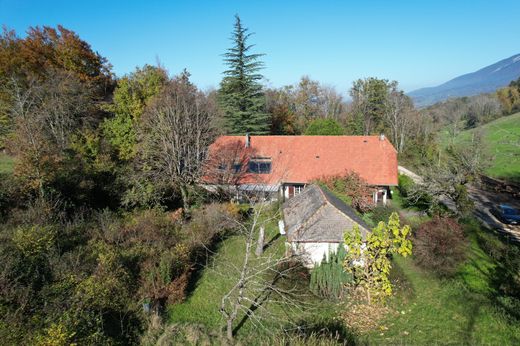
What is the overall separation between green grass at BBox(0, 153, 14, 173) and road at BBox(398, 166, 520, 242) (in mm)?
35873

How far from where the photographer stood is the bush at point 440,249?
15789 mm

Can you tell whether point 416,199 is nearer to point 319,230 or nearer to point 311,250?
point 319,230

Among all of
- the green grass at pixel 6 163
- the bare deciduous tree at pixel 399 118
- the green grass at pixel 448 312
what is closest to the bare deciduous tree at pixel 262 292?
the green grass at pixel 448 312

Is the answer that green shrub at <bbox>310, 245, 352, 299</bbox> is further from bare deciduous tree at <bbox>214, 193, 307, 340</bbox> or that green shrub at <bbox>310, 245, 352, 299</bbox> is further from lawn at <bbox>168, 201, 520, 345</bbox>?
bare deciduous tree at <bbox>214, 193, 307, 340</bbox>

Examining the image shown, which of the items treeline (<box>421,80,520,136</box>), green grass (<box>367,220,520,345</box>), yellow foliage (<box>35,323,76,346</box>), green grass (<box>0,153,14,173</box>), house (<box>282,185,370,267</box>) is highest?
treeline (<box>421,80,520,136</box>)

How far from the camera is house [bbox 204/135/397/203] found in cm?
2605

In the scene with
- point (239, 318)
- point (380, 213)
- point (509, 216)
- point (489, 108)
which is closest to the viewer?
point (239, 318)

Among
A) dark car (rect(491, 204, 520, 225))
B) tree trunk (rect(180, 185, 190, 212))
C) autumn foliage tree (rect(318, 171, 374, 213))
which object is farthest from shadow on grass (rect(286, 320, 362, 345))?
dark car (rect(491, 204, 520, 225))

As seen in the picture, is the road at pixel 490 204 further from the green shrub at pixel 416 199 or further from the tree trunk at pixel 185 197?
the tree trunk at pixel 185 197

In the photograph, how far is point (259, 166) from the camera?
1102 inches

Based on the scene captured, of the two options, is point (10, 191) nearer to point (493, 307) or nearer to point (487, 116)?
point (493, 307)

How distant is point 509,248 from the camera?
18812mm

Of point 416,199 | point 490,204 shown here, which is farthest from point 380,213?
point 490,204

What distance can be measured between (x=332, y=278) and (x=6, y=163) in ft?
94.4
